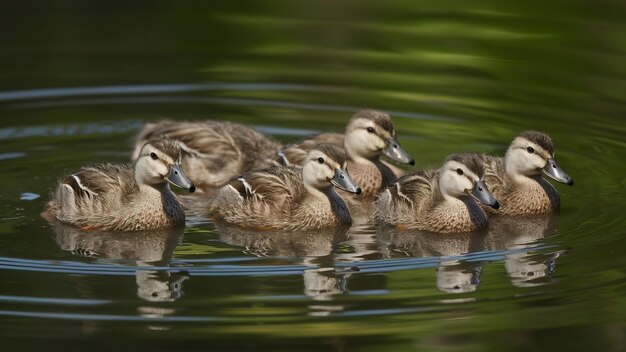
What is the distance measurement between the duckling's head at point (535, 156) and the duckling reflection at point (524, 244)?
39cm

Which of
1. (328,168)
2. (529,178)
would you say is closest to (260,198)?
(328,168)

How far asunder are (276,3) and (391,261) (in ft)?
29.3

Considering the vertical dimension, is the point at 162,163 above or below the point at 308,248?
above

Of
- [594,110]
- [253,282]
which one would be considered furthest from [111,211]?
[594,110]

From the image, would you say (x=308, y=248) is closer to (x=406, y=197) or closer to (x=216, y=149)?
(x=406, y=197)

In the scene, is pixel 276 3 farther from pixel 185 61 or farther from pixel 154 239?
pixel 154 239

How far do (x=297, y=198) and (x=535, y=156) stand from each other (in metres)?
2.12

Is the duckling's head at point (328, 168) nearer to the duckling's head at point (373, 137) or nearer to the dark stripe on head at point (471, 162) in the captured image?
the dark stripe on head at point (471, 162)

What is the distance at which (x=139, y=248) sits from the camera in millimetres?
12133

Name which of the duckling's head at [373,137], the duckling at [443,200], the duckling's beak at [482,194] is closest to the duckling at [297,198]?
the duckling at [443,200]

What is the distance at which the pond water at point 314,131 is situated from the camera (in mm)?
9805

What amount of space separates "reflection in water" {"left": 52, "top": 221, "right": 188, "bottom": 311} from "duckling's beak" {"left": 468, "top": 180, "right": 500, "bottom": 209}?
2445mm

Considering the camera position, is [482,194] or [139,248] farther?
[482,194]

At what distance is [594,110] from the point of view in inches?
Answer: 637
